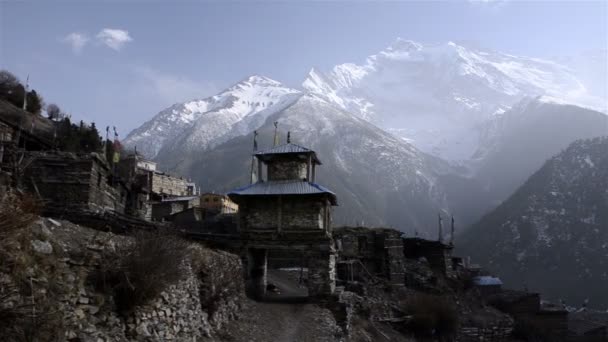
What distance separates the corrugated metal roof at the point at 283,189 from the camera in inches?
977

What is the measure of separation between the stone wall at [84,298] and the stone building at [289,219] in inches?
390

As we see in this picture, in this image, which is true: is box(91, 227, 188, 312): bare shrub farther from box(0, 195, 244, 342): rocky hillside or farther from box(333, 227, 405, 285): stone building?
box(333, 227, 405, 285): stone building

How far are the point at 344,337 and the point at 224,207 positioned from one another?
42472 millimetres

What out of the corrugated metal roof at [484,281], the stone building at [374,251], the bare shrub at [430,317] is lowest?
the bare shrub at [430,317]

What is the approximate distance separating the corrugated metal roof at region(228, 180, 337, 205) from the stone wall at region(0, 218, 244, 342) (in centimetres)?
1039

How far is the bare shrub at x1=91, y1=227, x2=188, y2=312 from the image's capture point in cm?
979

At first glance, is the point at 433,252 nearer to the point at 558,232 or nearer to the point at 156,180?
the point at 156,180

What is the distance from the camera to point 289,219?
2530 cm

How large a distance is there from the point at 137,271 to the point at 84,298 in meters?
1.44

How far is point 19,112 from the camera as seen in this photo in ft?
149

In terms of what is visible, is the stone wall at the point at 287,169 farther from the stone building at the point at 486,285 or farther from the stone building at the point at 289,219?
the stone building at the point at 486,285

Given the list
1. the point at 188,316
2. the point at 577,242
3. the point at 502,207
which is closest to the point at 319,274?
the point at 188,316

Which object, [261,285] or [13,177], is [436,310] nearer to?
[261,285]

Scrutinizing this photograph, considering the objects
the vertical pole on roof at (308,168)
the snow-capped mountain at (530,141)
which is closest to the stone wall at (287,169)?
the vertical pole on roof at (308,168)
